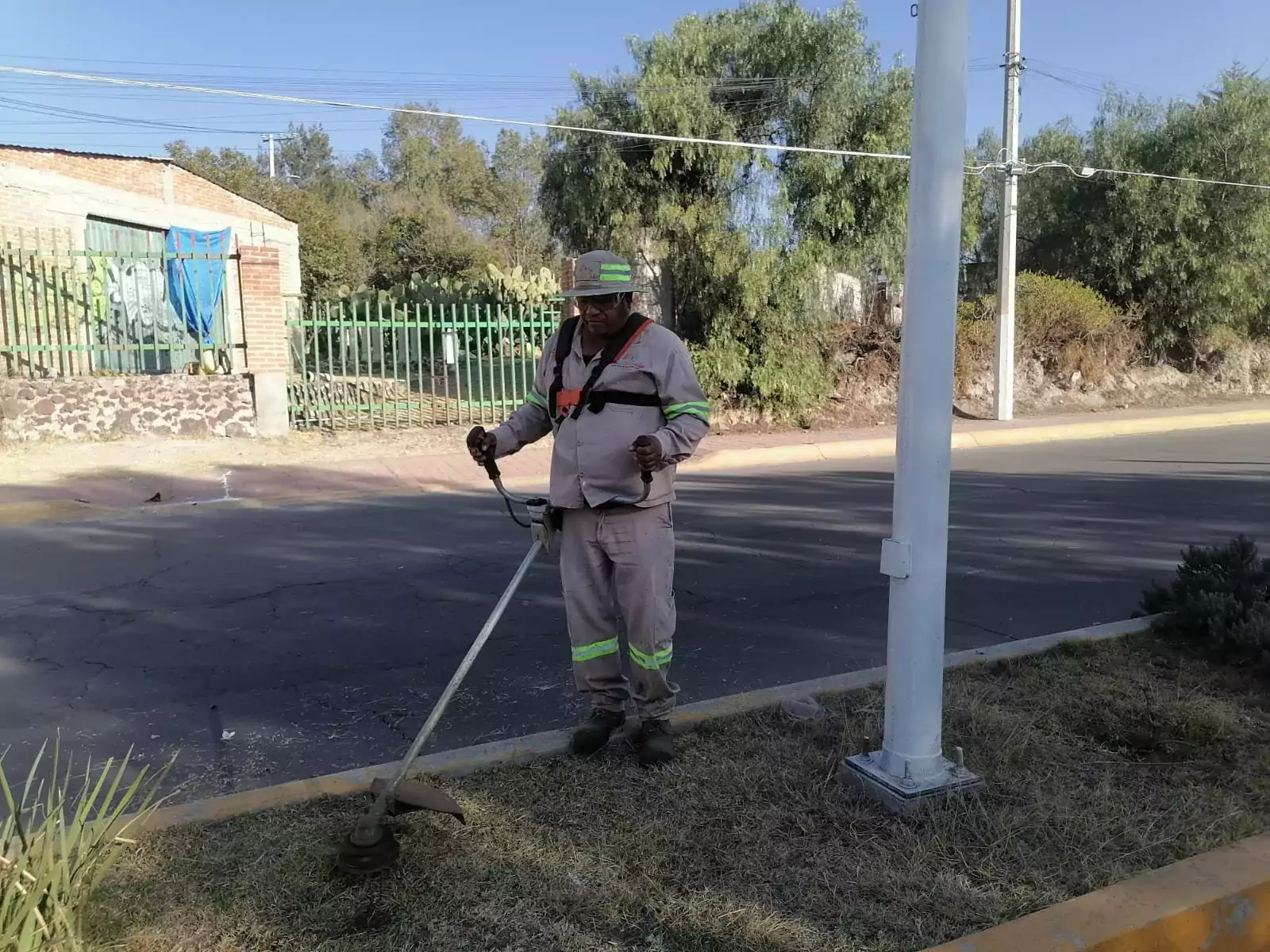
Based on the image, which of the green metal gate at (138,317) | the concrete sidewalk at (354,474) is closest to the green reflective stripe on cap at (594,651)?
the concrete sidewalk at (354,474)

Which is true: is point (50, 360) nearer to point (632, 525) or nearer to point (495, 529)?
point (495, 529)

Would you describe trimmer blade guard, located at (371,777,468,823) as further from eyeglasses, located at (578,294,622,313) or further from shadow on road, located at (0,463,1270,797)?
eyeglasses, located at (578,294,622,313)

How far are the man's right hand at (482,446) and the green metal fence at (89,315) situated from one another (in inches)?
433

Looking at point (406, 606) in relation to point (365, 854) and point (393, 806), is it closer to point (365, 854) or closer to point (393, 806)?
point (393, 806)

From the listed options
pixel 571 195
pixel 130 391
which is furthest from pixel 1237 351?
pixel 130 391

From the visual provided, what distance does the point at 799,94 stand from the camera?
16219mm

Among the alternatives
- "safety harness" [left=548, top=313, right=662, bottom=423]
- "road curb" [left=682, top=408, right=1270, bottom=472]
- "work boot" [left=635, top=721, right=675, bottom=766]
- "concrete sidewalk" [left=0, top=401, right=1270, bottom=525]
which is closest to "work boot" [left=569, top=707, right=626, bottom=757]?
"work boot" [left=635, top=721, right=675, bottom=766]

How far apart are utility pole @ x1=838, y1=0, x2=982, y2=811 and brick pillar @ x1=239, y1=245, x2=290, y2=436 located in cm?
1182

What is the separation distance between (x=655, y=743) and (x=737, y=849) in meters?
0.58

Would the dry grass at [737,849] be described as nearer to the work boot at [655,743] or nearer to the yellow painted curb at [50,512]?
the work boot at [655,743]

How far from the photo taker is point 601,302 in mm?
3309

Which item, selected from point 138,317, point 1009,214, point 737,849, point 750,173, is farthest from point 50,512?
point 1009,214

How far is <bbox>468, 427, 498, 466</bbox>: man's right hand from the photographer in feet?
11.3

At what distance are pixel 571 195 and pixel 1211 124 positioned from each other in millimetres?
14460
